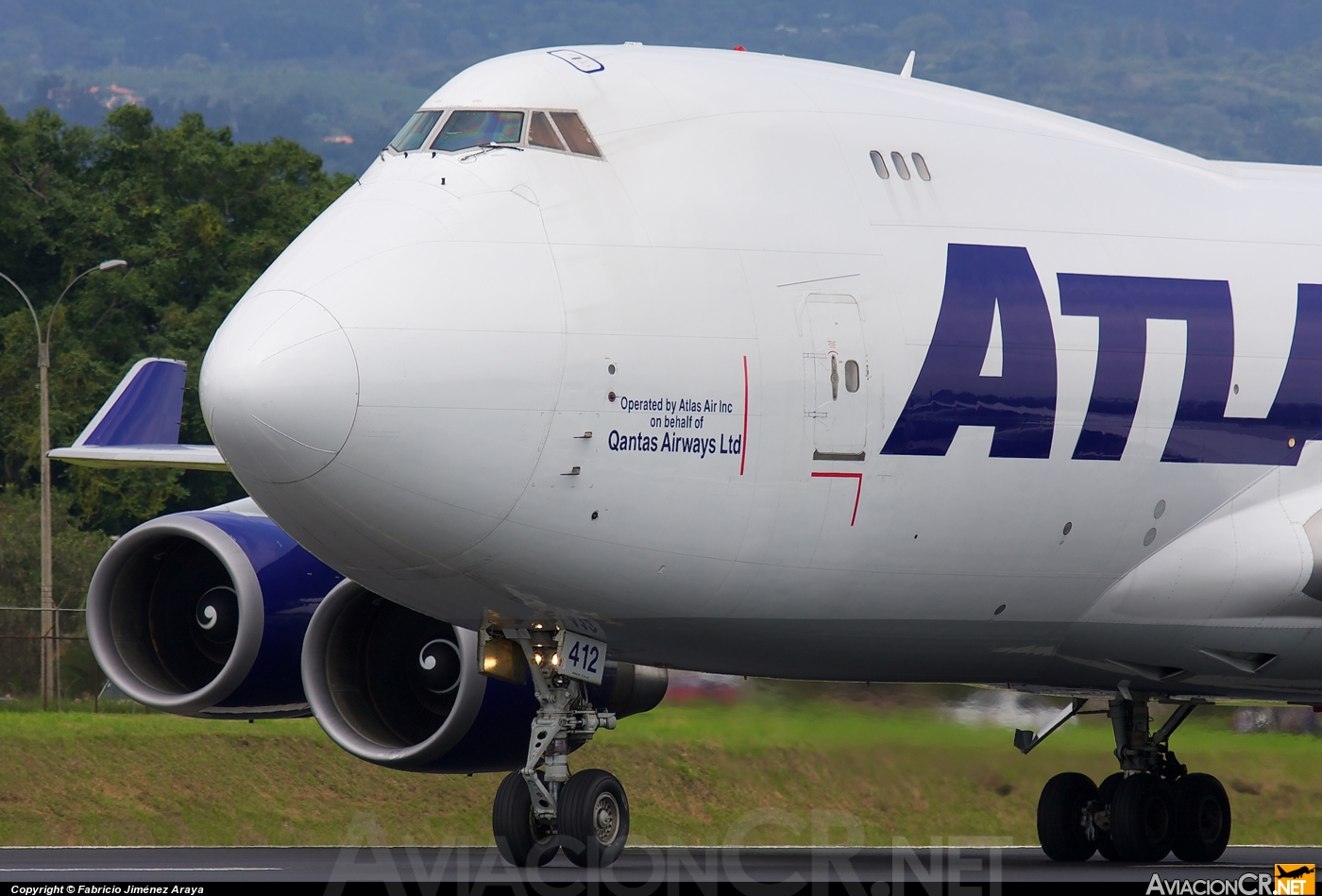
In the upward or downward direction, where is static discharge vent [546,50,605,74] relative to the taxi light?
upward

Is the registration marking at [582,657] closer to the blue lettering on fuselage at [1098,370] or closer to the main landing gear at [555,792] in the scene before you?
the main landing gear at [555,792]

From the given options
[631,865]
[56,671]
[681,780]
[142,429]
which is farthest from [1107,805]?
[56,671]

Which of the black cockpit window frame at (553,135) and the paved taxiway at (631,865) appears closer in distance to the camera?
the black cockpit window frame at (553,135)

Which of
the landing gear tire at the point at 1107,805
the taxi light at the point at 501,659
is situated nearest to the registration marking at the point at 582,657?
the taxi light at the point at 501,659

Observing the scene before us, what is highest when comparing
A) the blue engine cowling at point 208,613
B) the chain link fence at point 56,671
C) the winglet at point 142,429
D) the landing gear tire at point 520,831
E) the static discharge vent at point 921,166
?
the static discharge vent at point 921,166

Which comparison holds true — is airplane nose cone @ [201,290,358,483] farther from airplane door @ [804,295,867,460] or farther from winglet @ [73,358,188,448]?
winglet @ [73,358,188,448]

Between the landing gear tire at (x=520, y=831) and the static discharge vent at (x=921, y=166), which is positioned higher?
the static discharge vent at (x=921, y=166)

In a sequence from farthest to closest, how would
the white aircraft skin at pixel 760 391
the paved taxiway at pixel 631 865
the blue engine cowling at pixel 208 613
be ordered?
1. the blue engine cowling at pixel 208 613
2. the paved taxiway at pixel 631 865
3. the white aircraft skin at pixel 760 391

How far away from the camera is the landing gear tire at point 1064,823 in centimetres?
1772

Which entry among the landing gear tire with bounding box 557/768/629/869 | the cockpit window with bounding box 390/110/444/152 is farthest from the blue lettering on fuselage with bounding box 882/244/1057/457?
the cockpit window with bounding box 390/110/444/152

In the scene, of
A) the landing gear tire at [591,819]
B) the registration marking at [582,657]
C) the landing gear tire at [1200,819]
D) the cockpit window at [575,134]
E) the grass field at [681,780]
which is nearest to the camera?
the landing gear tire at [591,819]

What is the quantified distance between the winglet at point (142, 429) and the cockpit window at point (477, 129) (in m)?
4.83

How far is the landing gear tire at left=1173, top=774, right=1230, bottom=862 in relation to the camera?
17.4 m

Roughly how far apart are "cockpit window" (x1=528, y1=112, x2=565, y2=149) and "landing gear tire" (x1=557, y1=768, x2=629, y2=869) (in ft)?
12.3
